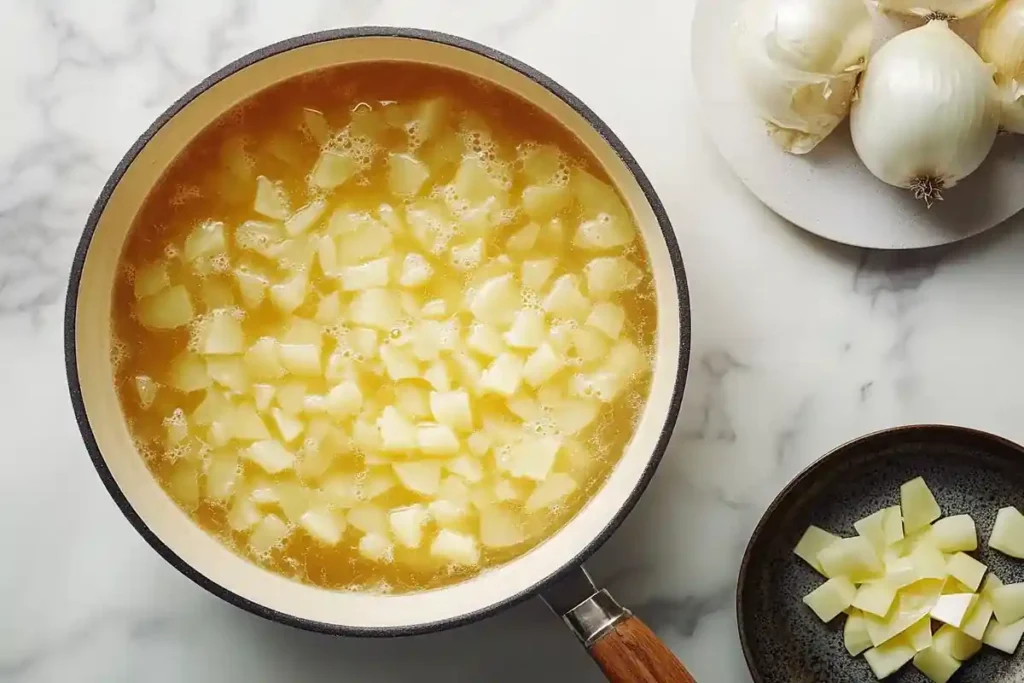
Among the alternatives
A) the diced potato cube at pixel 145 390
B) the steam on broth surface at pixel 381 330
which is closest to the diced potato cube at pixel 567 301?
the steam on broth surface at pixel 381 330

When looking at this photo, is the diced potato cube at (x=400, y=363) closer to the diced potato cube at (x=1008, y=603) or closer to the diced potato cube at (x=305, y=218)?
the diced potato cube at (x=305, y=218)

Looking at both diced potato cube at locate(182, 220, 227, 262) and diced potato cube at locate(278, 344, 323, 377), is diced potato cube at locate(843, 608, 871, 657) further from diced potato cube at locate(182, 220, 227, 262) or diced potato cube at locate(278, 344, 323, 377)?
diced potato cube at locate(182, 220, 227, 262)

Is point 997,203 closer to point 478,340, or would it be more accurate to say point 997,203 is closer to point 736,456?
point 736,456

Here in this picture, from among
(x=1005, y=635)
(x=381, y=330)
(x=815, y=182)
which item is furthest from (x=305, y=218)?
(x=1005, y=635)

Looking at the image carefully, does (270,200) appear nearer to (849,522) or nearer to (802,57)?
(802,57)

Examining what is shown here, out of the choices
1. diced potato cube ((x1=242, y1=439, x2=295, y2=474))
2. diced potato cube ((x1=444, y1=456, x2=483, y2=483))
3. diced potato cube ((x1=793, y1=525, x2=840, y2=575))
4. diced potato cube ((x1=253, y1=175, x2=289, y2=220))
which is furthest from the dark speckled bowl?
diced potato cube ((x1=253, y1=175, x2=289, y2=220))

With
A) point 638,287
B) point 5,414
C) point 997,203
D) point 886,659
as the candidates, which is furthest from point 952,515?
point 5,414
